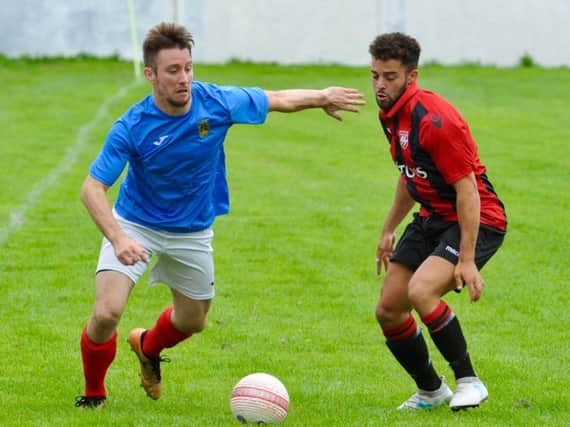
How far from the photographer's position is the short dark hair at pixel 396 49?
21.2 ft

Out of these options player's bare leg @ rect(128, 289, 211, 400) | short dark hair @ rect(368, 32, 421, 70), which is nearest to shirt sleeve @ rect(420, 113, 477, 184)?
short dark hair @ rect(368, 32, 421, 70)

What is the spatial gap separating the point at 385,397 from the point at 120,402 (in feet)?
5.27

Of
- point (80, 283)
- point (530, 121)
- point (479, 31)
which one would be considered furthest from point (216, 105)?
point (479, 31)

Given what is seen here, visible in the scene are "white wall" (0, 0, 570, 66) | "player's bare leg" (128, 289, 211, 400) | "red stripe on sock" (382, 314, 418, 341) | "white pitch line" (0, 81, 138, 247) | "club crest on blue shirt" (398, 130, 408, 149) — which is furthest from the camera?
"white wall" (0, 0, 570, 66)

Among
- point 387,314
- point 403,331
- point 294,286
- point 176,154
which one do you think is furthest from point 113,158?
point 294,286

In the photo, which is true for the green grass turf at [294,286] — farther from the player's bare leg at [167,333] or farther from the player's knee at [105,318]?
the player's knee at [105,318]

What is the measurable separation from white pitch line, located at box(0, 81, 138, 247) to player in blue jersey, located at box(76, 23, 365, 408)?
19.2 ft

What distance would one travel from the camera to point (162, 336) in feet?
24.1

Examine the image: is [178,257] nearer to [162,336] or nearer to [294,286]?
[162,336]

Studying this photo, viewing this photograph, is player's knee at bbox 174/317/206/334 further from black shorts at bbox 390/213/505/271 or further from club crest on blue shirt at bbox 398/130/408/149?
club crest on blue shirt at bbox 398/130/408/149

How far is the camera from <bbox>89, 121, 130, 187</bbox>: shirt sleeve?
638cm

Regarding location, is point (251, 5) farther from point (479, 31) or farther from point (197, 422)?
point (197, 422)

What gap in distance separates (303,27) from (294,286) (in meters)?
20.9

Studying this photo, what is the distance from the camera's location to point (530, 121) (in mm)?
21891
